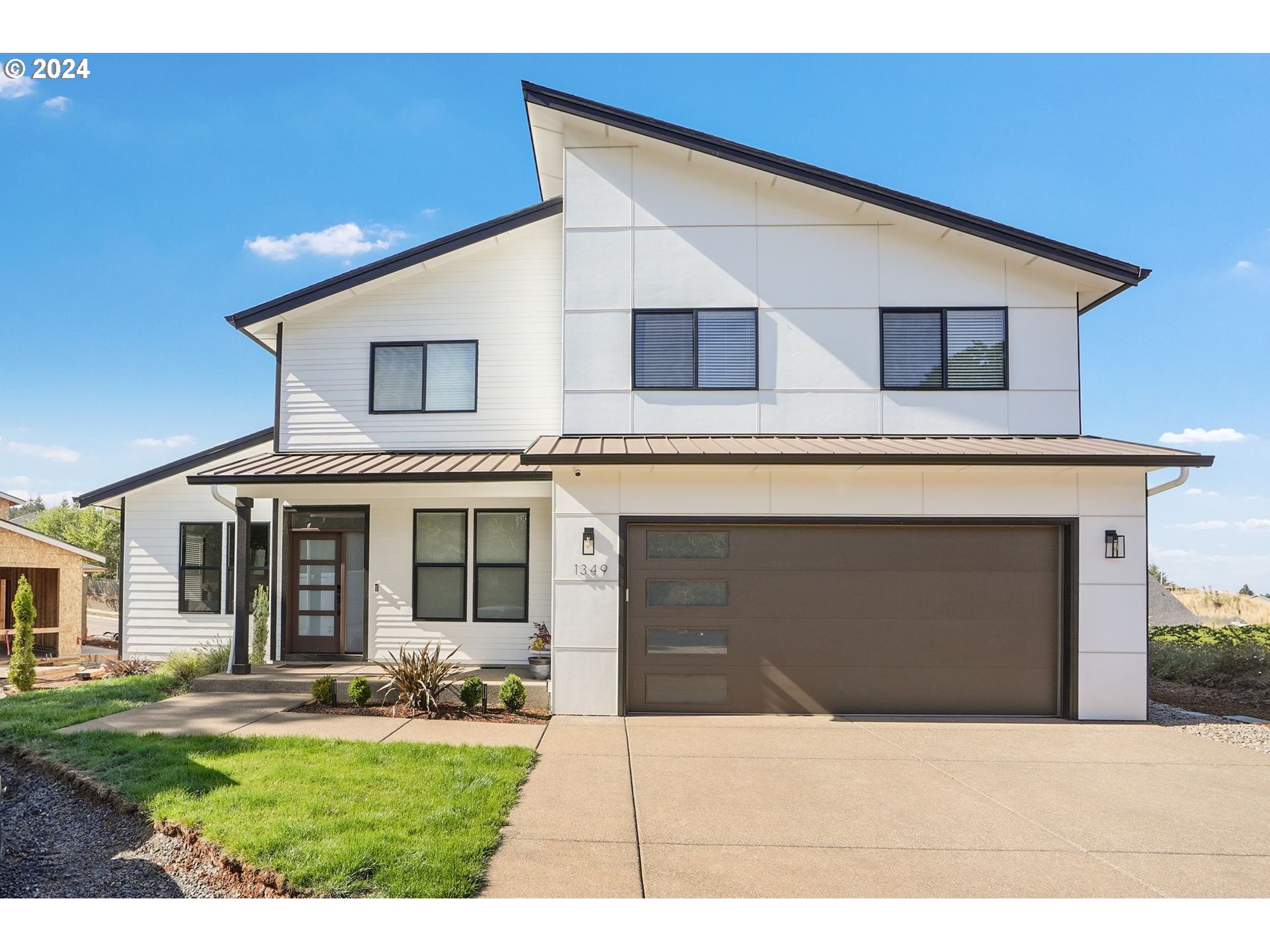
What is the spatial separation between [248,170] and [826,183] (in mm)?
16050

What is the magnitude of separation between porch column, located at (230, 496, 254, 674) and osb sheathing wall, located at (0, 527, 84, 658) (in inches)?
435

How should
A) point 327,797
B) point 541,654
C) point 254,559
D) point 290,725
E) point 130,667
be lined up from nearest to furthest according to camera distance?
point 327,797, point 290,725, point 541,654, point 254,559, point 130,667

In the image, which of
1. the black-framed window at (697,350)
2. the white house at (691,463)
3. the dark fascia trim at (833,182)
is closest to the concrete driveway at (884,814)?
the white house at (691,463)

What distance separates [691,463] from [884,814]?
4.30 metres

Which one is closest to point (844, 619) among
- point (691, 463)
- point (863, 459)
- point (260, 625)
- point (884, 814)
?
point (863, 459)

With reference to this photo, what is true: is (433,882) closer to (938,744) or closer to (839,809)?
(839,809)

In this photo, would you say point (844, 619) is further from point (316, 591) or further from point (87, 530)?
point (87, 530)

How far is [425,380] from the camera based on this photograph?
11523 millimetres

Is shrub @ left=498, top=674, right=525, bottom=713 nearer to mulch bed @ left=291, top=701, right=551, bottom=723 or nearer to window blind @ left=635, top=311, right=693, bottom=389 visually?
mulch bed @ left=291, top=701, right=551, bottom=723

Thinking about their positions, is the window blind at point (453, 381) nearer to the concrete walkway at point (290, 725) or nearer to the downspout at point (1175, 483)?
the concrete walkway at point (290, 725)

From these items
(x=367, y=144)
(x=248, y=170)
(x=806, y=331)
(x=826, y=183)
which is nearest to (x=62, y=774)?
(x=806, y=331)

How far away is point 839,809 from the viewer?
544cm

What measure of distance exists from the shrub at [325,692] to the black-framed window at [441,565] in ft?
7.05

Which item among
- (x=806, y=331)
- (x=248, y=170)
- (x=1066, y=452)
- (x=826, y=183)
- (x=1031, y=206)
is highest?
(x=248, y=170)
